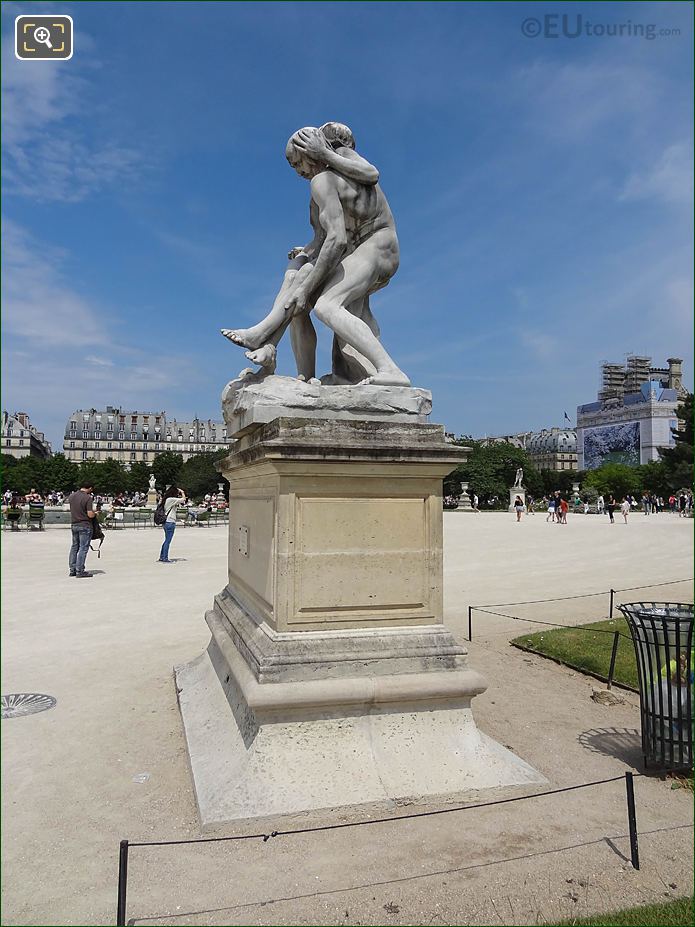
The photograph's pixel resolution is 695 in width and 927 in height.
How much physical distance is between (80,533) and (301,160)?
32.3 ft

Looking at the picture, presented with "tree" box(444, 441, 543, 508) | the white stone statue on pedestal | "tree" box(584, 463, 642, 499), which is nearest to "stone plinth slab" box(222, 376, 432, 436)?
the white stone statue on pedestal

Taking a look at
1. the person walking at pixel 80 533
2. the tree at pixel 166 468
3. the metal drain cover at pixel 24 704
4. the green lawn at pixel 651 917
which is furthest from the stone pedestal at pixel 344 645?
the tree at pixel 166 468

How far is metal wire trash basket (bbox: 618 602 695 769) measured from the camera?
4344 mm

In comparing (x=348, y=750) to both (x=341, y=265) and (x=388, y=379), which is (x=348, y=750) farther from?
(x=341, y=265)

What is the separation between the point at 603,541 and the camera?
75.4ft

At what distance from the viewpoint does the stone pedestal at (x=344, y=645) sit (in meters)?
4.03

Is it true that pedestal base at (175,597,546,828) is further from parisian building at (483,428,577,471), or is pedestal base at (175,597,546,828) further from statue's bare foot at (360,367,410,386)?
parisian building at (483,428,577,471)

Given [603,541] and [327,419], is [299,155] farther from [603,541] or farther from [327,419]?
[603,541]

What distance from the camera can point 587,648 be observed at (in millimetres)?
7910

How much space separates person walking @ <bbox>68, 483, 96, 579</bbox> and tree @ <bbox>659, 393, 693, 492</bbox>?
156 ft

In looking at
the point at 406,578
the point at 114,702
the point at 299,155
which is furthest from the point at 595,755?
the point at 299,155

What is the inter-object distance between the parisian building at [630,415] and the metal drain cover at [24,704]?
96916mm

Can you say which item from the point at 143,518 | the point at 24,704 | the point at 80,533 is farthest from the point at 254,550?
the point at 143,518

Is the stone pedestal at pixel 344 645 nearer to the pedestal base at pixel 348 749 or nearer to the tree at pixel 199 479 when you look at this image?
the pedestal base at pixel 348 749
